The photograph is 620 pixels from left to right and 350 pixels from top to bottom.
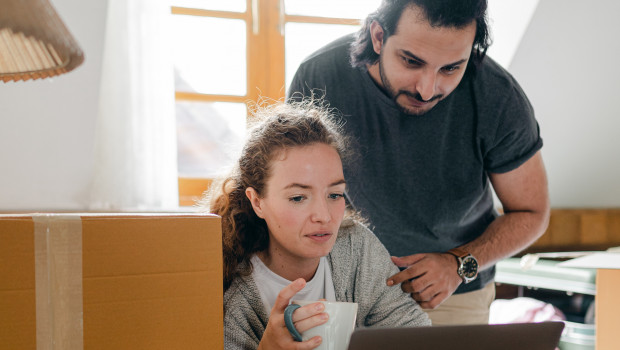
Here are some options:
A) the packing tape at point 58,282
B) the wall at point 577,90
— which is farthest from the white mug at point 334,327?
the wall at point 577,90

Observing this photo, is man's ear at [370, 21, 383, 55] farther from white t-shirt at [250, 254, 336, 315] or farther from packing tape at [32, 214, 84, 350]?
packing tape at [32, 214, 84, 350]

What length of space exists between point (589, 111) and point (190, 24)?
5.56 feet

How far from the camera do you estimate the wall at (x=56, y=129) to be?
215 cm

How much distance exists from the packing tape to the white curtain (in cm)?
169

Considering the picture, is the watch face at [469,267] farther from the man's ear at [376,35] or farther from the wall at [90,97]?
the wall at [90,97]

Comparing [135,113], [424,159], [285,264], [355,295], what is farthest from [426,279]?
[135,113]

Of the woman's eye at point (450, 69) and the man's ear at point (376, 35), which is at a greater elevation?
the man's ear at point (376, 35)

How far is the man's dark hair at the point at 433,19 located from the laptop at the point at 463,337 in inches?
24.3

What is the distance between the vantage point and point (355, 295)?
3.21ft

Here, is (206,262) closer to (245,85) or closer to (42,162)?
(42,162)

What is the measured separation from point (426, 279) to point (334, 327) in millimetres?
387

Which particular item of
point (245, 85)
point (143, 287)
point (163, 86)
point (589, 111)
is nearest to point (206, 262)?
point (143, 287)

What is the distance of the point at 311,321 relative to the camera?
0.65m

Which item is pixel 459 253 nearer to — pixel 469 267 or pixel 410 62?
pixel 469 267
